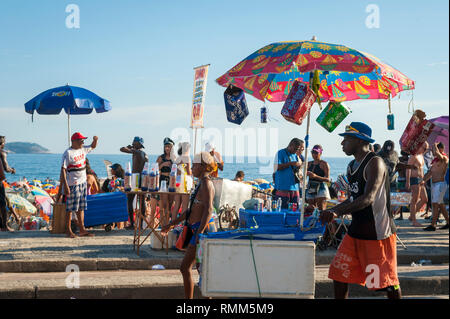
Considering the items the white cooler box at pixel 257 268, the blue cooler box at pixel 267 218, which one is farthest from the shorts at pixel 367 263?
the blue cooler box at pixel 267 218

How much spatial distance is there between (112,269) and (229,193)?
4.61 metres

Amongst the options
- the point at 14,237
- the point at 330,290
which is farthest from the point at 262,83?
the point at 14,237

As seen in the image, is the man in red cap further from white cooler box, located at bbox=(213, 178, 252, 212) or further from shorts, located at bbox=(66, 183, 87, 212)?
white cooler box, located at bbox=(213, 178, 252, 212)

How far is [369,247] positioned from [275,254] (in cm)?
86

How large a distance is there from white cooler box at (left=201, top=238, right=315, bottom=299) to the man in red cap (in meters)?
5.53

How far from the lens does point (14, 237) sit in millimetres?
10539

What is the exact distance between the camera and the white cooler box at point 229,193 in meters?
12.2

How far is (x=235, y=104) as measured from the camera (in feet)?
29.3

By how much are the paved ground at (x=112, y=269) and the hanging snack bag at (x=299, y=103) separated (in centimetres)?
220

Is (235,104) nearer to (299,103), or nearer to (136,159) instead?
(299,103)

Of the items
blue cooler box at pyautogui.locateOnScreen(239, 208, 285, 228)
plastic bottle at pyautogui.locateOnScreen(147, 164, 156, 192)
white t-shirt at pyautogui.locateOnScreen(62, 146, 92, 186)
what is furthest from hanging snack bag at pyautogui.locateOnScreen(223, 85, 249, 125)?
white t-shirt at pyautogui.locateOnScreen(62, 146, 92, 186)
